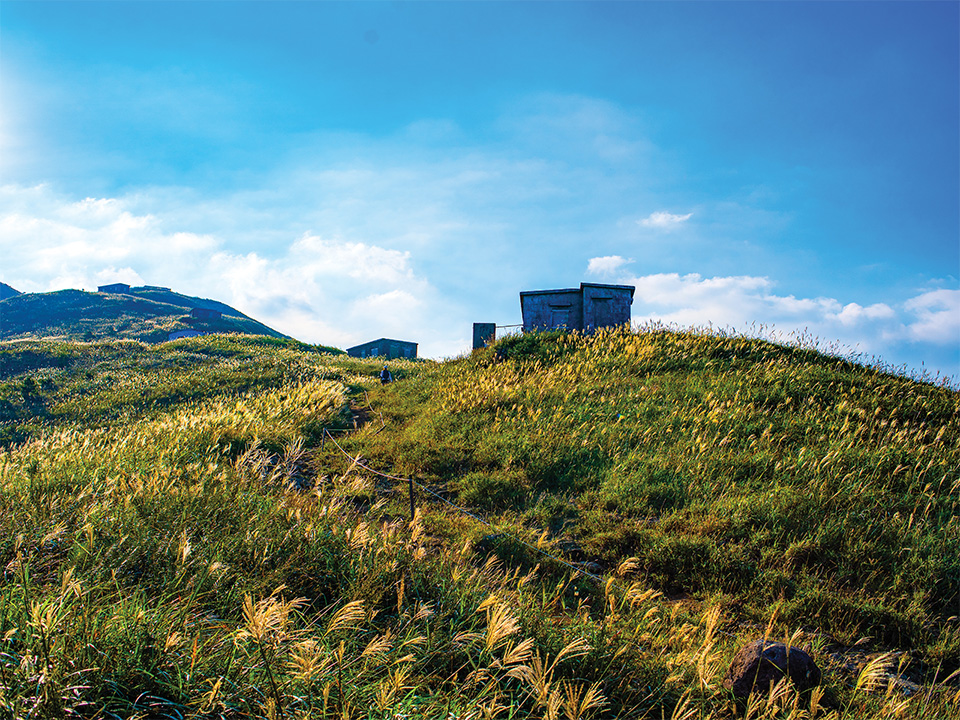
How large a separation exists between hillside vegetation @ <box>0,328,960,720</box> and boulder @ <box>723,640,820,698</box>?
12 cm

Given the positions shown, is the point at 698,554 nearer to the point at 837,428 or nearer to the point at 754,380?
the point at 837,428

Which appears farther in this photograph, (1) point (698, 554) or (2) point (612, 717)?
(1) point (698, 554)

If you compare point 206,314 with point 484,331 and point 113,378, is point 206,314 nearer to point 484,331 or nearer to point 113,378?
point 113,378

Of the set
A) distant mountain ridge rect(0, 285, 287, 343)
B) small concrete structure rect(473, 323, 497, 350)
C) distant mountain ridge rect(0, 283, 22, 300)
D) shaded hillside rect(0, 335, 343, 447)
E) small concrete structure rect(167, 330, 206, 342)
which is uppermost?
distant mountain ridge rect(0, 283, 22, 300)

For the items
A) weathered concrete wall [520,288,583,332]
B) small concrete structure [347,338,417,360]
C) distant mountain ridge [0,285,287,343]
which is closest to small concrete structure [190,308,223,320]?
distant mountain ridge [0,285,287,343]

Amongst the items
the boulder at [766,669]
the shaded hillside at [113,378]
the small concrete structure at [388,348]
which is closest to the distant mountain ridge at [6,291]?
the shaded hillside at [113,378]

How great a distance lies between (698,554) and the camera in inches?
202

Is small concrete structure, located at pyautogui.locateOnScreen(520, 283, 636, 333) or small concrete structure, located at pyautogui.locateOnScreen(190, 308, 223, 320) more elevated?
small concrete structure, located at pyautogui.locateOnScreen(190, 308, 223, 320)

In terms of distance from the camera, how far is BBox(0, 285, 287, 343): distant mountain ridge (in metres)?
57.9

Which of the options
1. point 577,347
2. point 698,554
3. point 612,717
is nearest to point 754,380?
point 577,347

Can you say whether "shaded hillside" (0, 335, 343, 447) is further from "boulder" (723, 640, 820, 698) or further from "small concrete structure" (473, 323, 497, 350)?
"boulder" (723, 640, 820, 698)

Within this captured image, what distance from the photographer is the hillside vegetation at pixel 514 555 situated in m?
2.38

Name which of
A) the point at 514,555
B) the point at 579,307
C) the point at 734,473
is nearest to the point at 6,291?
the point at 579,307

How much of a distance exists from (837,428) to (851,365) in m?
5.50
